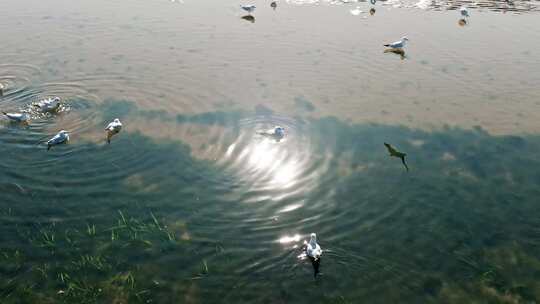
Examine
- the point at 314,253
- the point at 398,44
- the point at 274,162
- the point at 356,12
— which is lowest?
the point at 314,253

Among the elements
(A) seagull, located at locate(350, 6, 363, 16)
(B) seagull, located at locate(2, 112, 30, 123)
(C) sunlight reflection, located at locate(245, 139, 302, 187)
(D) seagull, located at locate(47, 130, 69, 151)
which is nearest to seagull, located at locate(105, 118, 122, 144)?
(D) seagull, located at locate(47, 130, 69, 151)

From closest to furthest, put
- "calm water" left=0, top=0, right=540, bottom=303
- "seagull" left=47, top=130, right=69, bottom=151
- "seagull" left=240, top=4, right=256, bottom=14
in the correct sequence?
"calm water" left=0, top=0, right=540, bottom=303
"seagull" left=47, top=130, right=69, bottom=151
"seagull" left=240, top=4, right=256, bottom=14

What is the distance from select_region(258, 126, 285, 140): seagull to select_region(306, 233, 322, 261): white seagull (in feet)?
18.8

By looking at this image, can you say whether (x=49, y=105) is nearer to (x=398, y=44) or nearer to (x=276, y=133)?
(x=276, y=133)

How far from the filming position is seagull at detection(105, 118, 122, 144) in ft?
50.1

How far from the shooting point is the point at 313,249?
34.8 ft

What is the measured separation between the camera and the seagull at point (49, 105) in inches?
650

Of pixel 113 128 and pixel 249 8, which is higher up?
pixel 249 8

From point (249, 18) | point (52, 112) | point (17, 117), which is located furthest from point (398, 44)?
point (17, 117)

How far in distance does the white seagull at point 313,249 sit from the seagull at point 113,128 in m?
8.73

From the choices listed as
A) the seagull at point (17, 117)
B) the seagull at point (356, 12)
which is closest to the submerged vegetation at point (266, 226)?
the seagull at point (17, 117)

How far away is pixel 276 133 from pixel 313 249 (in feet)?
20.3

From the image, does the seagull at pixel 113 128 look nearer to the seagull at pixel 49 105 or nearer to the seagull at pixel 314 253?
the seagull at pixel 49 105

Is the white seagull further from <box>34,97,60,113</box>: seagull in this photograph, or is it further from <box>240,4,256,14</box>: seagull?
<box>240,4,256,14</box>: seagull
